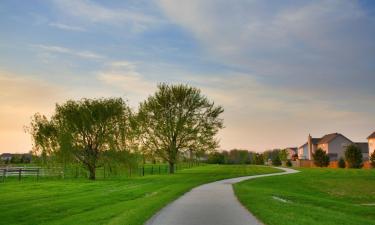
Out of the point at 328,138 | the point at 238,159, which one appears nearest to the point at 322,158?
the point at 328,138

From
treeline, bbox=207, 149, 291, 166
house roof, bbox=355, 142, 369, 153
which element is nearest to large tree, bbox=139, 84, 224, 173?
treeline, bbox=207, 149, 291, 166

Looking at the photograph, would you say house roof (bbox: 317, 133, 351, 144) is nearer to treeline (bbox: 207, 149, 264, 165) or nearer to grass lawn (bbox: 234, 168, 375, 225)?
treeline (bbox: 207, 149, 264, 165)

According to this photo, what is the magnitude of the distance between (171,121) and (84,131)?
645 inches

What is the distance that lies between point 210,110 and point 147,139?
9.50m

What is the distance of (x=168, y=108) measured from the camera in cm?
5578

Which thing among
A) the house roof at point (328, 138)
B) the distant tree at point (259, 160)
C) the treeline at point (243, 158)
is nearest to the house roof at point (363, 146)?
the house roof at point (328, 138)

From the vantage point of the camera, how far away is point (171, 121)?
181 ft

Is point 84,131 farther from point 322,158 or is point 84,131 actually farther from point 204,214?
point 322,158

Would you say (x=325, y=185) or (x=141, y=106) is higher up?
(x=141, y=106)

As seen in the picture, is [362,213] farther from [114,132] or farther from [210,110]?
[210,110]

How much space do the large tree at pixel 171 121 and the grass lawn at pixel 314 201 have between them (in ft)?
62.2

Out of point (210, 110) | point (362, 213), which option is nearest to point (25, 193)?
point (362, 213)

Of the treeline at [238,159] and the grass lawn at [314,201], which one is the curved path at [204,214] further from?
the treeline at [238,159]

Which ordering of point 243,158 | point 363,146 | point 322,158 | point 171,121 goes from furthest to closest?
1. point 243,158
2. point 363,146
3. point 322,158
4. point 171,121
